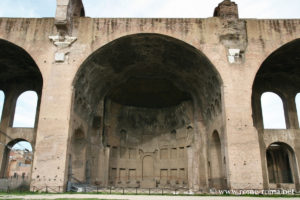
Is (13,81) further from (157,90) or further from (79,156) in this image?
(157,90)

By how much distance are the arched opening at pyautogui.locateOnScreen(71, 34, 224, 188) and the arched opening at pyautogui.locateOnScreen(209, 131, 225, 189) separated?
1222 millimetres

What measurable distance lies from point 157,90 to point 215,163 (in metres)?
8.70

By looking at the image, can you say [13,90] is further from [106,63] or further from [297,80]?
[297,80]

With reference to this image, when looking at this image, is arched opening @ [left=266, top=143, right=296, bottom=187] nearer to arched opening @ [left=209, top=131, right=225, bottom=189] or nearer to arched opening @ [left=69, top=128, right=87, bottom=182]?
arched opening @ [left=209, top=131, right=225, bottom=189]

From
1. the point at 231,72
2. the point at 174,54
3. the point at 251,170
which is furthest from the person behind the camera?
the point at 174,54

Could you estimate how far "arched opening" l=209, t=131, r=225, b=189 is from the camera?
730 inches

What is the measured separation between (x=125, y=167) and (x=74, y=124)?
961 cm

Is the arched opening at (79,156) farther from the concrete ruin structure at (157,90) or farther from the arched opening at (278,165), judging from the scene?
the arched opening at (278,165)

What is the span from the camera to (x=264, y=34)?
16969mm

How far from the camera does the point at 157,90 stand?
2511 centimetres

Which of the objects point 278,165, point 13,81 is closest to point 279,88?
point 278,165

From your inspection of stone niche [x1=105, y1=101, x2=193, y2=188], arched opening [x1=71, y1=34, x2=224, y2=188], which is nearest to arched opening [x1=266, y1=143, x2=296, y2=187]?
arched opening [x1=71, y1=34, x2=224, y2=188]

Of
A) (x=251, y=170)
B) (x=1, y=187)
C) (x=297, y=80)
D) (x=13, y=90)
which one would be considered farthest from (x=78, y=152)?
(x=297, y=80)

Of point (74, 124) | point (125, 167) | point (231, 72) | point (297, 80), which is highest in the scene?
point (297, 80)
